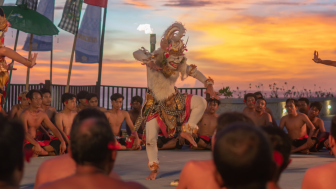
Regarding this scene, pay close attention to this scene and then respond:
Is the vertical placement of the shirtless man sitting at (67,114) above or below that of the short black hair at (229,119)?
below

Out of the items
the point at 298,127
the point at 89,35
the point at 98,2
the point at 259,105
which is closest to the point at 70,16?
the point at 98,2

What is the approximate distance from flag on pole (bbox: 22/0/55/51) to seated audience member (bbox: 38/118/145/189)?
1433cm

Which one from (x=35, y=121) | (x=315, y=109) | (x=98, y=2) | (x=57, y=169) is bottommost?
(x=35, y=121)

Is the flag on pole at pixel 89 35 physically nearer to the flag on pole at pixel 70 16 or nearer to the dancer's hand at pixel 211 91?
the flag on pole at pixel 70 16

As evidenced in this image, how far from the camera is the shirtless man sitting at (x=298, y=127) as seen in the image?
7.25m

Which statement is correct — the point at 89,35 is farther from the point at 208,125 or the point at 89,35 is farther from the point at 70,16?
the point at 208,125

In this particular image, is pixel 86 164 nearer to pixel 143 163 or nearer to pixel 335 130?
pixel 335 130

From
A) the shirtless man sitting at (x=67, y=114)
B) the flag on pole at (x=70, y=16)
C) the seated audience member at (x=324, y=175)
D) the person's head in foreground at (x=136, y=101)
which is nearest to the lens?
the seated audience member at (x=324, y=175)

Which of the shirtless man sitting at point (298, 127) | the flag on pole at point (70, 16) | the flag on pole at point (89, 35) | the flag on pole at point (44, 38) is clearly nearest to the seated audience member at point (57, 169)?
the shirtless man sitting at point (298, 127)

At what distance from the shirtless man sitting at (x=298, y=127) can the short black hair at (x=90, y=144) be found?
622cm

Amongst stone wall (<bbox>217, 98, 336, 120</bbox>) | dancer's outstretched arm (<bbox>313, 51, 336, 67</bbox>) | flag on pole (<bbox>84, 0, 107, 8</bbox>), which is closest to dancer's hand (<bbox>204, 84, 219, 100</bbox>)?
dancer's outstretched arm (<bbox>313, 51, 336, 67</bbox>)

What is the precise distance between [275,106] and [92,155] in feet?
39.5

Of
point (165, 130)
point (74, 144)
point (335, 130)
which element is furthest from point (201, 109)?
point (74, 144)

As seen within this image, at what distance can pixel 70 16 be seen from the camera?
438 inches
